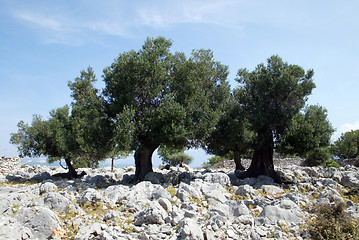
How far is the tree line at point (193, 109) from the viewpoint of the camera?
21672 mm

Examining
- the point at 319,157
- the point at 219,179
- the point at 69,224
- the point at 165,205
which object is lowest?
the point at 69,224

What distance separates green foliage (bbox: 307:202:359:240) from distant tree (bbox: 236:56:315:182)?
1336 centimetres

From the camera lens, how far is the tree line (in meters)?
21.7

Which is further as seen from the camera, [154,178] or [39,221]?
[154,178]

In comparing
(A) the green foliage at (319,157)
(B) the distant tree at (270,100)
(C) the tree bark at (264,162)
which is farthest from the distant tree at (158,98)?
(A) the green foliage at (319,157)

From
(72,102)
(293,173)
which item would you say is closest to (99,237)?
(293,173)

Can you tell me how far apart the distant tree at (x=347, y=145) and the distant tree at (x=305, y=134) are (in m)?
32.7

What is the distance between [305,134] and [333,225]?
1567cm

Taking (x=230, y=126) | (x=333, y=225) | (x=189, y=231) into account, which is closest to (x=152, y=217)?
(x=189, y=231)

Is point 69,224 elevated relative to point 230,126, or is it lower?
lower

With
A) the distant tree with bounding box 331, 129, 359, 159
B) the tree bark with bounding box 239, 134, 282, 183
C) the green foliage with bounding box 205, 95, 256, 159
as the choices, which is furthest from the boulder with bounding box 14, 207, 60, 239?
the distant tree with bounding box 331, 129, 359, 159

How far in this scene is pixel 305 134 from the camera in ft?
78.7

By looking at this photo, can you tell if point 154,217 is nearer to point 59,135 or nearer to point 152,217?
point 152,217

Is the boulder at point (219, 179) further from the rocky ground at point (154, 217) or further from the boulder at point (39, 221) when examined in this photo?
the boulder at point (39, 221)
